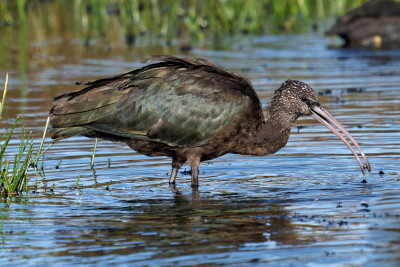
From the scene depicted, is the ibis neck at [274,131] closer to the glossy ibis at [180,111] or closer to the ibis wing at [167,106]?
the glossy ibis at [180,111]

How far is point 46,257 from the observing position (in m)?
6.32

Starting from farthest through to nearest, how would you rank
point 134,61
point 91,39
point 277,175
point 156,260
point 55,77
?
point 91,39 < point 134,61 < point 55,77 < point 277,175 < point 156,260

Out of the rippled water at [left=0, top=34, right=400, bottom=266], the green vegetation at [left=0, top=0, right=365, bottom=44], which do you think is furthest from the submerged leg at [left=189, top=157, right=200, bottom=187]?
the green vegetation at [left=0, top=0, right=365, bottom=44]

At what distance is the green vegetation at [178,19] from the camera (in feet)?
72.3

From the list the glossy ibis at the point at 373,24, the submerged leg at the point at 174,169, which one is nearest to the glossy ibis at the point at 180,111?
the submerged leg at the point at 174,169

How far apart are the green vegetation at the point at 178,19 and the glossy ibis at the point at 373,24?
3.52 m

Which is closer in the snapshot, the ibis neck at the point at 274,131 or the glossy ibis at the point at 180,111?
the glossy ibis at the point at 180,111

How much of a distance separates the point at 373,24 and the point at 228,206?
1233 centimetres

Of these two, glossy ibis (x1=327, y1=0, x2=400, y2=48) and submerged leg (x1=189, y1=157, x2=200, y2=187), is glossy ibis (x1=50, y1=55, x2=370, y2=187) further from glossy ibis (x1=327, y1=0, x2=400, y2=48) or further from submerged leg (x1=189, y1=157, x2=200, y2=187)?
glossy ibis (x1=327, y1=0, x2=400, y2=48)

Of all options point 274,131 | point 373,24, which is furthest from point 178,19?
point 274,131

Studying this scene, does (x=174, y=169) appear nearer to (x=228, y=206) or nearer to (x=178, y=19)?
(x=228, y=206)

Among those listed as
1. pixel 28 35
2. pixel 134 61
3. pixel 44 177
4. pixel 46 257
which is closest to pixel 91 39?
pixel 28 35

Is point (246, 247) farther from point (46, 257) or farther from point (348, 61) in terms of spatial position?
point (348, 61)

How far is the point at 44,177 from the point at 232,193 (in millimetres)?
2140
